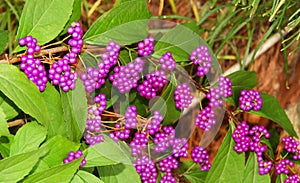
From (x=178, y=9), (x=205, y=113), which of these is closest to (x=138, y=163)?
(x=205, y=113)

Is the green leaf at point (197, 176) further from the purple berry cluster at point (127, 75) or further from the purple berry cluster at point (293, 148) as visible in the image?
the purple berry cluster at point (127, 75)

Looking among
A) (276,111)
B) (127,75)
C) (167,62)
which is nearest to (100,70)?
(127,75)

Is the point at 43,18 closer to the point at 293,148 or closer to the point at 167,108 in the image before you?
the point at 167,108

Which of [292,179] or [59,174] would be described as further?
[292,179]

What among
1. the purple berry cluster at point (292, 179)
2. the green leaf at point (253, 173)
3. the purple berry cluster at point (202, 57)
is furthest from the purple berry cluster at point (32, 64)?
the purple berry cluster at point (292, 179)

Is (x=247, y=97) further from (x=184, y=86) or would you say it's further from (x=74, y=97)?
(x=74, y=97)

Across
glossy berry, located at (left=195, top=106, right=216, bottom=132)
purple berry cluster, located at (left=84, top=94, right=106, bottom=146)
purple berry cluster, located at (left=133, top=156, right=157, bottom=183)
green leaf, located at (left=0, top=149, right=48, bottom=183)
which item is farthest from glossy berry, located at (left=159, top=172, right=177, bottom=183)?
green leaf, located at (left=0, top=149, right=48, bottom=183)

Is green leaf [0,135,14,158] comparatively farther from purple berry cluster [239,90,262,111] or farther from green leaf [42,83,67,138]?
purple berry cluster [239,90,262,111]
